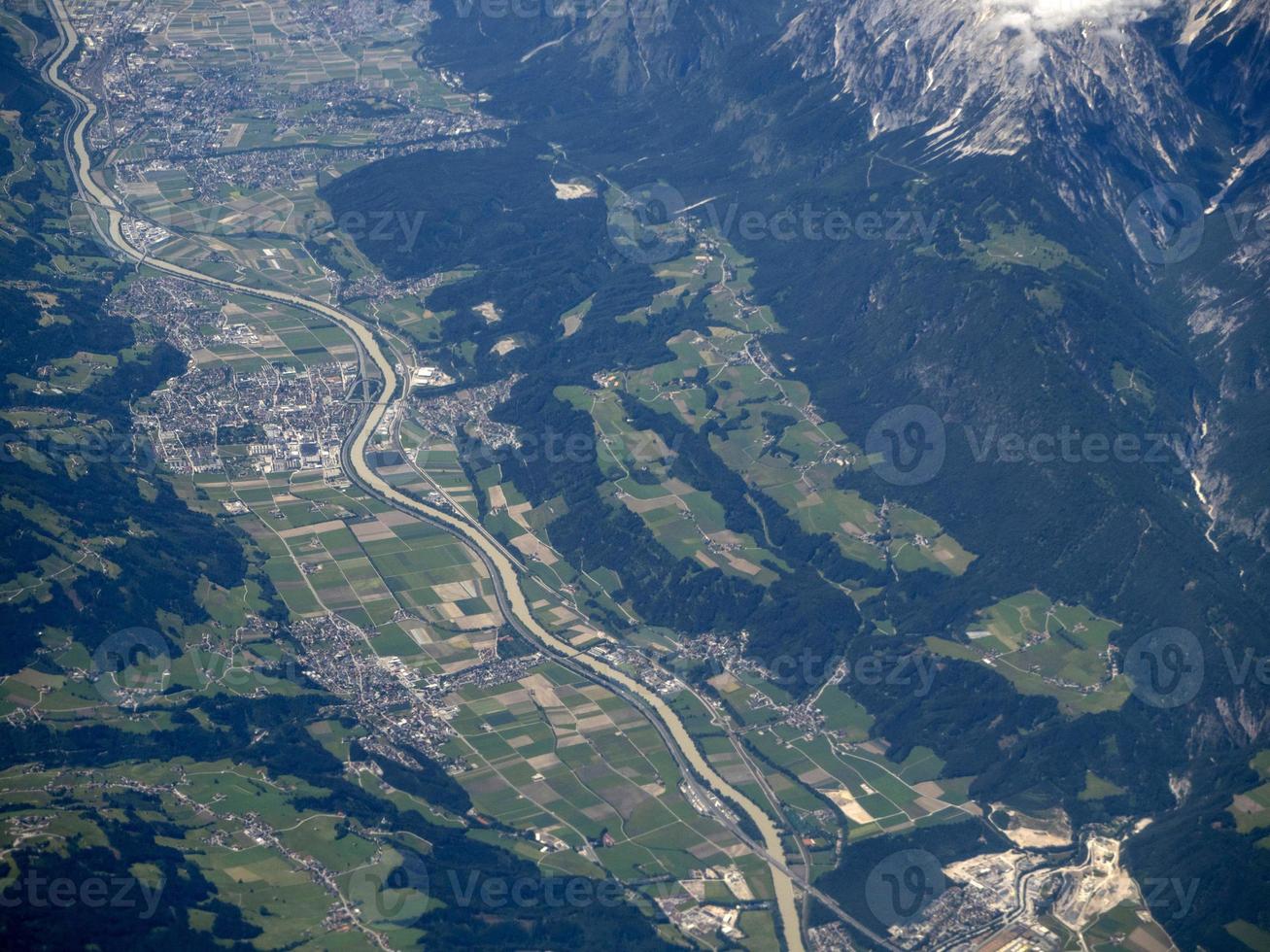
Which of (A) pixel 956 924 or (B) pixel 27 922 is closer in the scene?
(B) pixel 27 922

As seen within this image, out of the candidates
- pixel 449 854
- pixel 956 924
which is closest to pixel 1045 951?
pixel 956 924

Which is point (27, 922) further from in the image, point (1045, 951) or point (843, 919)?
point (1045, 951)

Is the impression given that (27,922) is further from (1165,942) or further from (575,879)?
(1165,942)

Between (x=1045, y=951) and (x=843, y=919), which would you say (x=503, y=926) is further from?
(x=1045, y=951)

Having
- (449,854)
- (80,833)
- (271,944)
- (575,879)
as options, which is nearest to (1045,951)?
(575,879)

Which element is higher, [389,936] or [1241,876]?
[1241,876]

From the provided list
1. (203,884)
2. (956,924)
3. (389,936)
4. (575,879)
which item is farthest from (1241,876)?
(203,884)

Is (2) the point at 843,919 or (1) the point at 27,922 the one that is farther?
(2) the point at 843,919

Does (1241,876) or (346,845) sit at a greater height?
(1241,876)
